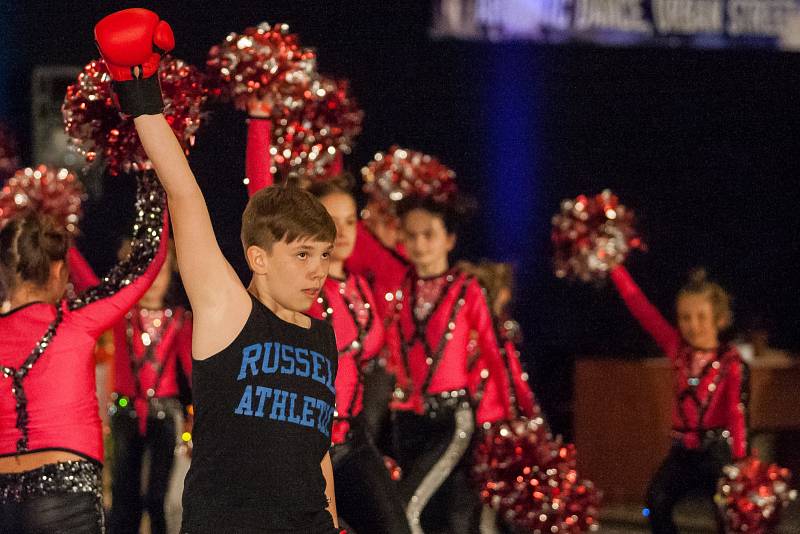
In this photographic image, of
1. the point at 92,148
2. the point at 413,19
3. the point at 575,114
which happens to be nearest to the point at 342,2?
the point at 413,19

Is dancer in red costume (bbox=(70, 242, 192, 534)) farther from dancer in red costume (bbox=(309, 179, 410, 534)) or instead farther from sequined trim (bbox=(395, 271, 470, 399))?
dancer in red costume (bbox=(309, 179, 410, 534))

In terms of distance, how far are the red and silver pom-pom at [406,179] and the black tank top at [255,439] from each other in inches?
113

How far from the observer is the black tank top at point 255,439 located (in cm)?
270

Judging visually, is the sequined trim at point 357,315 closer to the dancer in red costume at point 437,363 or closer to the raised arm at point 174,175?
the dancer in red costume at point 437,363

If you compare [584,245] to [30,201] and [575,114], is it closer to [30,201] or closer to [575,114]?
[30,201]

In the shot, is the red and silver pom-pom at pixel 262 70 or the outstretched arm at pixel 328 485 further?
the red and silver pom-pom at pixel 262 70

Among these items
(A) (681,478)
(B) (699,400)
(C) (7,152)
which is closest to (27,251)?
(A) (681,478)

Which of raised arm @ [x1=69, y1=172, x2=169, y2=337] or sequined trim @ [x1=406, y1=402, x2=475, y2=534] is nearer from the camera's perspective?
raised arm @ [x1=69, y1=172, x2=169, y2=337]

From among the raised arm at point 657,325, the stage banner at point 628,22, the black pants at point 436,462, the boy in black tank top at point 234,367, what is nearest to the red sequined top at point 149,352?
the black pants at point 436,462

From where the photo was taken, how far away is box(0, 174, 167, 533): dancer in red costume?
3480mm

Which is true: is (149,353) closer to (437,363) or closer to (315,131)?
(437,363)

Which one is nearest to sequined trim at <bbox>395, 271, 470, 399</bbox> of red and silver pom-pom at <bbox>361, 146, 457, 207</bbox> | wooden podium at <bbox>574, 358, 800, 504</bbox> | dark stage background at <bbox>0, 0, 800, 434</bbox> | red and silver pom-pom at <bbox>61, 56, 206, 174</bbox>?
red and silver pom-pom at <bbox>361, 146, 457, 207</bbox>

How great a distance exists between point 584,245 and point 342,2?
2931 millimetres

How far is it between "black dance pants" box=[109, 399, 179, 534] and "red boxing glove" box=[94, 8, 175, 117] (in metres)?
3.45
